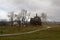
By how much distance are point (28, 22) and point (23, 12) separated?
19.4ft

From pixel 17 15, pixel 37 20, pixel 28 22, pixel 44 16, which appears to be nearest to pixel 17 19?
pixel 17 15

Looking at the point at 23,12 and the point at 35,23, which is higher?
the point at 23,12

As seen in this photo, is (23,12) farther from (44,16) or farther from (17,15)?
(44,16)

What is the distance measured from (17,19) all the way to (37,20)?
14238 mm

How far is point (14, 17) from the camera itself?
100188 mm

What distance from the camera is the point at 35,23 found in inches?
3440

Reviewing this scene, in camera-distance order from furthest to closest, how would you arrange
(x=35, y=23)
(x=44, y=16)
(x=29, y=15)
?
(x=44, y=16) < (x=29, y=15) < (x=35, y=23)

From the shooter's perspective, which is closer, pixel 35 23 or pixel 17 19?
pixel 35 23

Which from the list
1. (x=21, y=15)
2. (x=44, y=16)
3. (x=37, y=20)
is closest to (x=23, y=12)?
(x=21, y=15)

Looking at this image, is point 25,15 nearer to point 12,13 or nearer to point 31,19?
point 31,19

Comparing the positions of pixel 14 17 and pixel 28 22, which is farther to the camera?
pixel 14 17

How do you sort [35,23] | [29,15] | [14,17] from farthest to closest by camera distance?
[14,17], [29,15], [35,23]

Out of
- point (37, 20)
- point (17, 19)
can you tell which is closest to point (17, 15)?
point (17, 19)

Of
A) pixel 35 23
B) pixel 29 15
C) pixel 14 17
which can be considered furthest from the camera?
→ pixel 14 17
